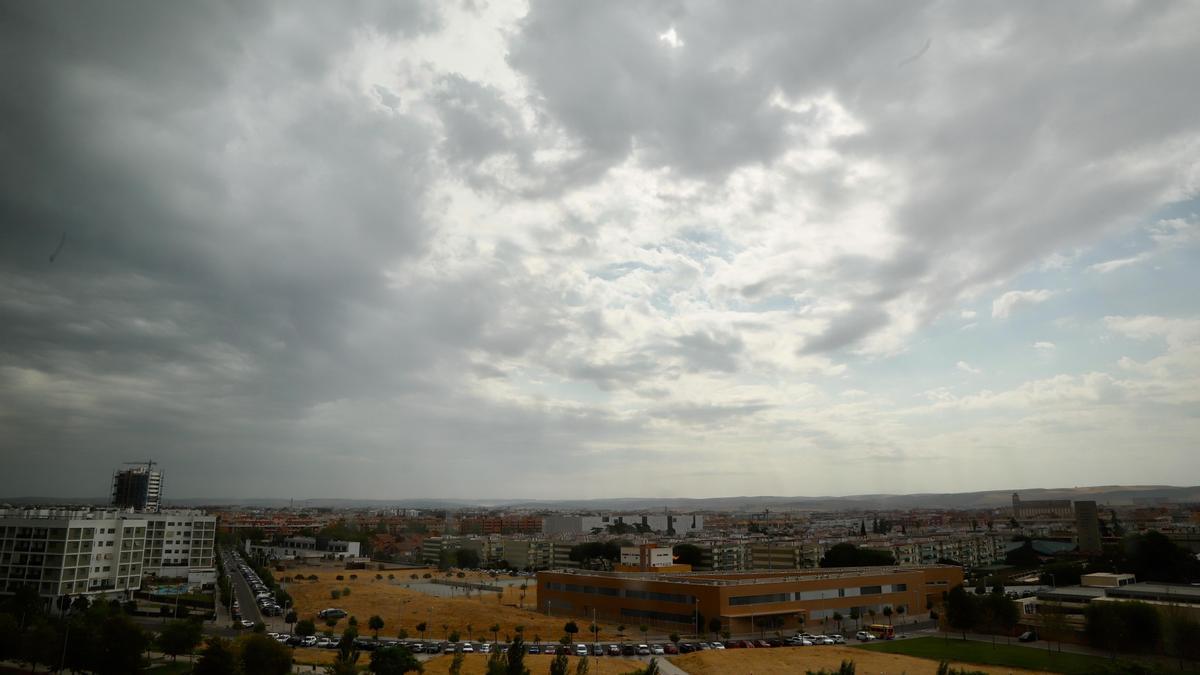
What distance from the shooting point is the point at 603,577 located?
50656 millimetres

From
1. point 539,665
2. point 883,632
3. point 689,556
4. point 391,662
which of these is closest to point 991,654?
point 883,632

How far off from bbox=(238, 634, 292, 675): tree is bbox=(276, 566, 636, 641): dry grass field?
14788mm

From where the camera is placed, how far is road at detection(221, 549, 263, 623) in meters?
47.7

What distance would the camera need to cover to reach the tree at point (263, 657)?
26.0 m

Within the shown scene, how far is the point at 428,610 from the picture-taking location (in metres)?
49.6

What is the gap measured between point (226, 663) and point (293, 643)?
12.5 m

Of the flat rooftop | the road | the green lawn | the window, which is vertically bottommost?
the road

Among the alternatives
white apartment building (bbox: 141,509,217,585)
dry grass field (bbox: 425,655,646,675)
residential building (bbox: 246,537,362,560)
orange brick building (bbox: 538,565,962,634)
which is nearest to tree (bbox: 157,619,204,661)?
dry grass field (bbox: 425,655,646,675)

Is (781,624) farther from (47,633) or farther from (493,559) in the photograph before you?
(493,559)

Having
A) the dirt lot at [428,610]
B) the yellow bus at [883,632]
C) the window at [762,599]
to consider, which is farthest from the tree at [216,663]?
the yellow bus at [883,632]

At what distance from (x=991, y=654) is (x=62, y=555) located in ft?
176

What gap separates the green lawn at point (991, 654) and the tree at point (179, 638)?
32.5 meters

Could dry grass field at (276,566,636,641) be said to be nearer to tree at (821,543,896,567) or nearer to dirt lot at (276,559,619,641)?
dirt lot at (276,559,619,641)

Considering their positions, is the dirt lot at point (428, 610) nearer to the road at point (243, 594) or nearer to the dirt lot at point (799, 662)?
the road at point (243, 594)
